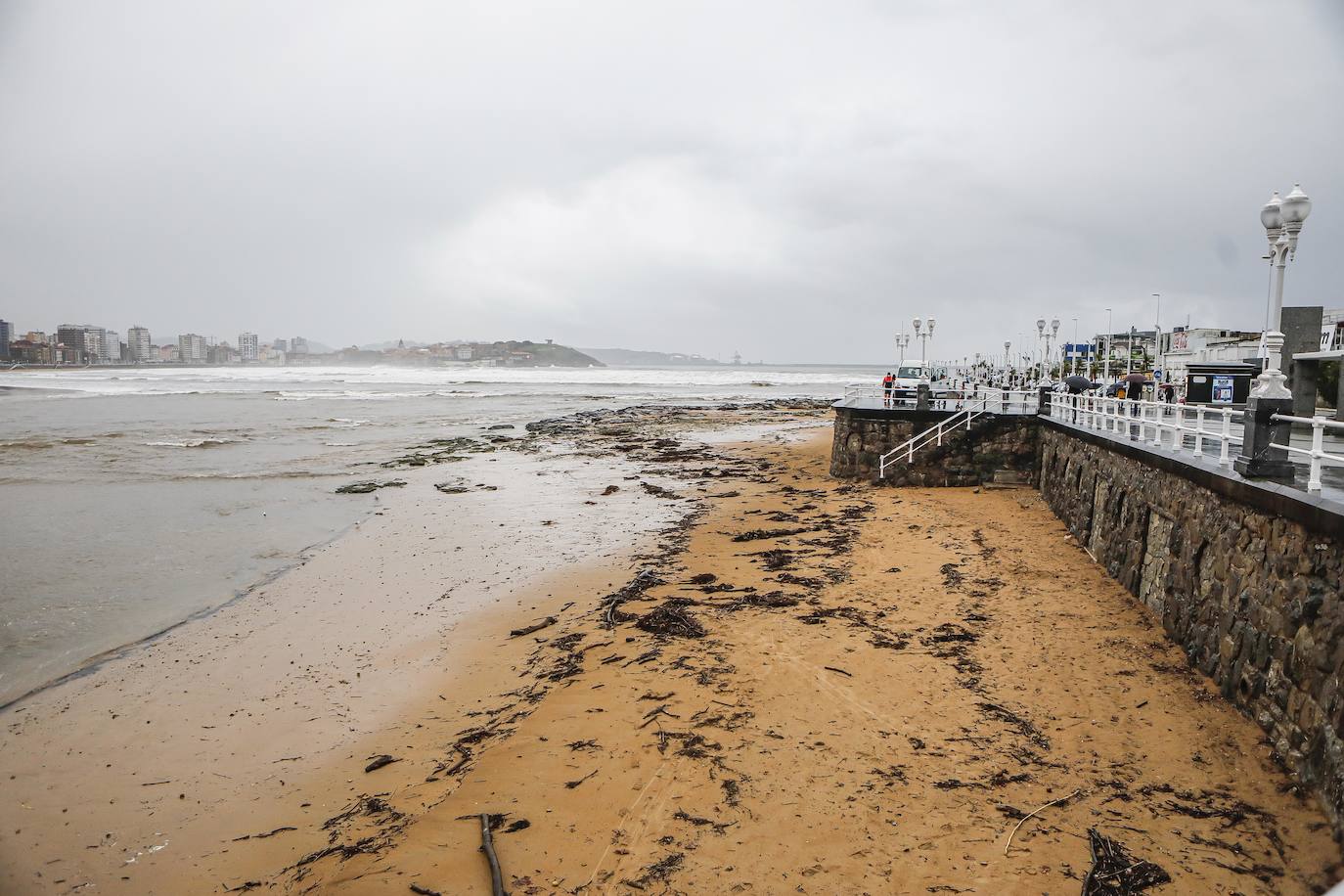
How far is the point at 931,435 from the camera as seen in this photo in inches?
792

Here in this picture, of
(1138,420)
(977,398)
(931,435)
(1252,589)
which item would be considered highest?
(977,398)

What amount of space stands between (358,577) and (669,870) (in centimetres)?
957

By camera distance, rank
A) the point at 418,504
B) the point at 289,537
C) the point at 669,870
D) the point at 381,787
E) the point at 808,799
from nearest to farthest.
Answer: the point at 669,870, the point at 808,799, the point at 381,787, the point at 289,537, the point at 418,504

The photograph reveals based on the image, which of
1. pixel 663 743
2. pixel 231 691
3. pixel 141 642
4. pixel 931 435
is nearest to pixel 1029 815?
pixel 663 743

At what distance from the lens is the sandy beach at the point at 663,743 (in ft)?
17.1

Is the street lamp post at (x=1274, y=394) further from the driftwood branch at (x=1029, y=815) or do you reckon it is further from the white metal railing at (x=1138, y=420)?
the driftwood branch at (x=1029, y=815)

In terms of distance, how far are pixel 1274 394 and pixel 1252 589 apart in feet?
7.57

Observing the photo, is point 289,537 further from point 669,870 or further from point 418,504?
point 669,870

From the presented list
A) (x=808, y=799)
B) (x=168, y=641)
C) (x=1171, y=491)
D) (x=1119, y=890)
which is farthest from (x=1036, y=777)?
(x=168, y=641)

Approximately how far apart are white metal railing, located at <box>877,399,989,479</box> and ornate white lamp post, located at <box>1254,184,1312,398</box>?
1142 centimetres

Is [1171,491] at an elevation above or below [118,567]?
above

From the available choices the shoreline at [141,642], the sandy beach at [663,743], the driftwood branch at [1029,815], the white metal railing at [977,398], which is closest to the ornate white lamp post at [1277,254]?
the sandy beach at [663,743]

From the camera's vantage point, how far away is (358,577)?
12.8 metres

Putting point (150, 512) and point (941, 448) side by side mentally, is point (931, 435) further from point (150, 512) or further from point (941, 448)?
point (150, 512)
